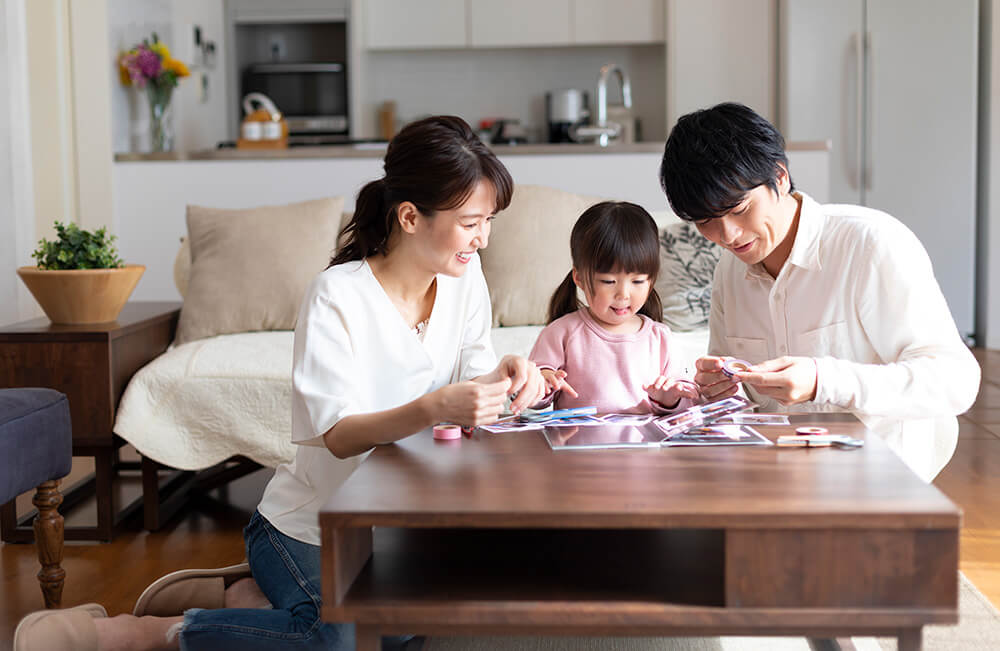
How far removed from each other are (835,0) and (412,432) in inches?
196

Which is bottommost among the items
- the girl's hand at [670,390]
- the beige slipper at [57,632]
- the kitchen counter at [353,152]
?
the beige slipper at [57,632]

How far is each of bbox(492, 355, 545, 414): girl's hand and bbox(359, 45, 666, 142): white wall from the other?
17.6 feet

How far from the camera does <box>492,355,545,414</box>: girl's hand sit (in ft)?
4.91

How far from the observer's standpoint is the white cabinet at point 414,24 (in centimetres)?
630

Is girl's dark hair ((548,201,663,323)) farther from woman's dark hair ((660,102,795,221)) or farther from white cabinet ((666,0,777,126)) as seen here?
white cabinet ((666,0,777,126))

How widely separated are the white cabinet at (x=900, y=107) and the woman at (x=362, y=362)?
4.46 m

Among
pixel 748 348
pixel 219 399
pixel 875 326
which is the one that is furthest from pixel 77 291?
pixel 875 326

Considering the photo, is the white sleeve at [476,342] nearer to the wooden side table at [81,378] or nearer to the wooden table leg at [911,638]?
the wooden table leg at [911,638]

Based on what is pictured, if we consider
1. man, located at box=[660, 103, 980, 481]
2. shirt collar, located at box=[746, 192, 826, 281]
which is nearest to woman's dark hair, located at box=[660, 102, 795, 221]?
man, located at box=[660, 103, 980, 481]

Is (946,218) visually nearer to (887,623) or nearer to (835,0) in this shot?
(835,0)

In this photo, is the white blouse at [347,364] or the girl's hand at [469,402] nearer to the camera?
the girl's hand at [469,402]

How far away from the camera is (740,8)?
584 centimetres

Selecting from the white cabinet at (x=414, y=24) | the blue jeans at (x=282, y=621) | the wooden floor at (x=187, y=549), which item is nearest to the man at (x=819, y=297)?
the blue jeans at (x=282, y=621)

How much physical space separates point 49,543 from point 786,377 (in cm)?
165
